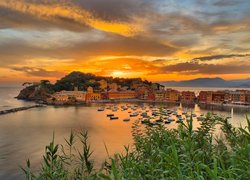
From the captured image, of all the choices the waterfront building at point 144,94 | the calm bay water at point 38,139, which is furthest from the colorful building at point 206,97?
the calm bay water at point 38,139

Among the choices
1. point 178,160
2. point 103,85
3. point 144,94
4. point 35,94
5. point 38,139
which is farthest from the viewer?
point 103,85

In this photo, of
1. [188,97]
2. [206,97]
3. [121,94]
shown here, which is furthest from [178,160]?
[121,94]

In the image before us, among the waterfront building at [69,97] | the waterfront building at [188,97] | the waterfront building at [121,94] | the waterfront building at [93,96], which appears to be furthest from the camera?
the waterfront building at [121,94]

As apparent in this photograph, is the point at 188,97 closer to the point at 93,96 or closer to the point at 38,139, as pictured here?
the point at 93,96

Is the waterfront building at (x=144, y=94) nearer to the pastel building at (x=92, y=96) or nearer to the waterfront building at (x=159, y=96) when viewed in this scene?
the waterfront building at (x=159, y=96)


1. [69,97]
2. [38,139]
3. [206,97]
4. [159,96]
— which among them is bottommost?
[38,139]

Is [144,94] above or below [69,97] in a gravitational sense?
above

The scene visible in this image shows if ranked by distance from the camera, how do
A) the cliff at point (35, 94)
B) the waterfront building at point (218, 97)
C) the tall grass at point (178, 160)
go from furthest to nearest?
the cliff at point (35, 94) → the waterfront building at point (218, 97) → the tall grass at point (178, 160)

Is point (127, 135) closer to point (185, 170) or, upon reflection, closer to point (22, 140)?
point (22, 140)

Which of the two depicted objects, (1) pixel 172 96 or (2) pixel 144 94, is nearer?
(1) pixel 172 96

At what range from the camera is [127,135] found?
13125mm

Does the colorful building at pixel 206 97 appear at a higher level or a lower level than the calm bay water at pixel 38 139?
higher

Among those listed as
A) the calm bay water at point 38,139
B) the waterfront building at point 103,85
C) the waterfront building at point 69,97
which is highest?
the waterfront building at point 103,85

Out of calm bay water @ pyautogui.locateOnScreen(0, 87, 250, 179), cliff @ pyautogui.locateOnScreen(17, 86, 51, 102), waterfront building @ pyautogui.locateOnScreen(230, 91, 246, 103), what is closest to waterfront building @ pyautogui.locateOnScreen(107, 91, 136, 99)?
cliff @ pyautogui.locateOnScreen(17, 86, 51, 102)
